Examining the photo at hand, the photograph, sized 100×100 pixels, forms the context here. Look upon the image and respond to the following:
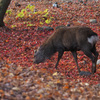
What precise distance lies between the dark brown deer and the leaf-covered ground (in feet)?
2.00

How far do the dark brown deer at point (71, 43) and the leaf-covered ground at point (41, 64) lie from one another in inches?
24.0

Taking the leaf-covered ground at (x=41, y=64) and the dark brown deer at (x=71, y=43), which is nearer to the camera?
the leaf-covered ground at (x=41, y=64)

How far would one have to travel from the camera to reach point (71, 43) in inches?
330

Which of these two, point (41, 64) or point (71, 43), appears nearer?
point (71, 43)

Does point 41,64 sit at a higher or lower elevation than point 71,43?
lower

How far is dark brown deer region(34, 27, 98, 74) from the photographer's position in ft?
26.3

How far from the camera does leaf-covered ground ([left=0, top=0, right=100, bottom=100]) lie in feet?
17.7

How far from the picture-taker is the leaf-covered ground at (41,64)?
17.7 feet

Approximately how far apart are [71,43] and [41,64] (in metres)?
2.01

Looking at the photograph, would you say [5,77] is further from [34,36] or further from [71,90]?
[34,36]

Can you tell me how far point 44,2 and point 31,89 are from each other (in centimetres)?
1666

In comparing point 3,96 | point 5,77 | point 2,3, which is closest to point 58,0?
point 2,3

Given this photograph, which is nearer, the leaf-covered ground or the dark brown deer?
the leaf-covered ground

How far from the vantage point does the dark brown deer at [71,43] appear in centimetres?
802
